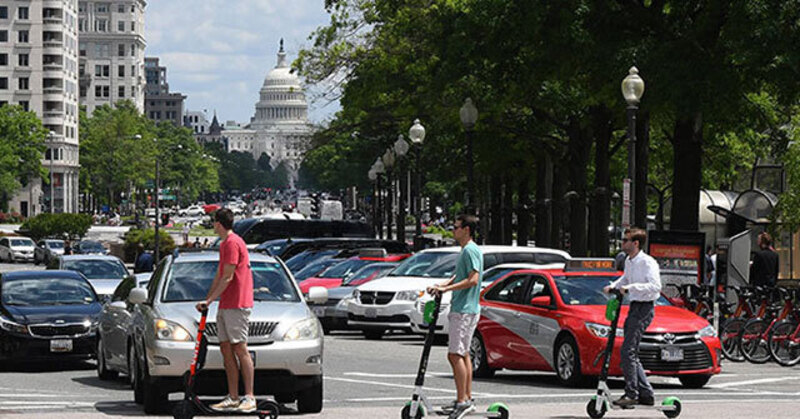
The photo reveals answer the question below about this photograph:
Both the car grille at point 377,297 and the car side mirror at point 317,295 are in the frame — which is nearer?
the car side mirror at point 317,295

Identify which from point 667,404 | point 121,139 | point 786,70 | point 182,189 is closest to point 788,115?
point 786,70

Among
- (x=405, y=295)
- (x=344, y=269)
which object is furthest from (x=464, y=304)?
(x=344, y=269)

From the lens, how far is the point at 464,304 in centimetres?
1351

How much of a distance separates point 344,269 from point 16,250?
56.6m

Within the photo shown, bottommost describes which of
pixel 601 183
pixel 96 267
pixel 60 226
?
pixel 60 226

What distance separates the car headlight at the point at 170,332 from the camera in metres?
15.0

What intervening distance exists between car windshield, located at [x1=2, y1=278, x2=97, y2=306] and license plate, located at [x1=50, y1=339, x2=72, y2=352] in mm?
1289

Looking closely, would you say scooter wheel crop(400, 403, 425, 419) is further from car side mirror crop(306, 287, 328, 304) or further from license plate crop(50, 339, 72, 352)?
license plate crop(50, 339, 72, 352)

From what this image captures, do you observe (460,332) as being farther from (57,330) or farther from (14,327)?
(14,327)

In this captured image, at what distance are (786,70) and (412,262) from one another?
26.8 feet

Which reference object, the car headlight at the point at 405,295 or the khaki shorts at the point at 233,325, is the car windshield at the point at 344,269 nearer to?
the car headlight at the point at 405,295

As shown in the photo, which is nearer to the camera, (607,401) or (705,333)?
(607,401)

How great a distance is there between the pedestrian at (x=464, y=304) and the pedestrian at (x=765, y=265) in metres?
13.4

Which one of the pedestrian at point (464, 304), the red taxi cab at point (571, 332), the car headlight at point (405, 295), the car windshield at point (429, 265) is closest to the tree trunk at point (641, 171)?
the car windshield at point (429, 265)
